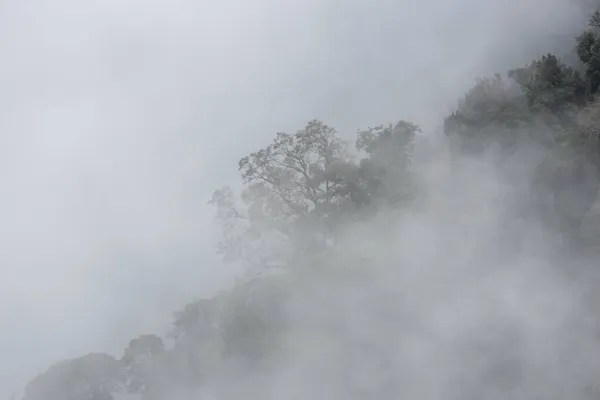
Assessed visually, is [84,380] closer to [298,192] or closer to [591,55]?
[298,192]

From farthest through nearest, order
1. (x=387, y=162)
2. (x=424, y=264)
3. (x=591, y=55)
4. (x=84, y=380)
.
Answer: (x=84, y=380) → (x=387, y=162) → (x=591, y=55) → (x=424, y=264)

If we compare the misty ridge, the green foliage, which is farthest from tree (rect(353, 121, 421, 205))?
the green foliage

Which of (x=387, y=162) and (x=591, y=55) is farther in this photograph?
(x=387, y=162)

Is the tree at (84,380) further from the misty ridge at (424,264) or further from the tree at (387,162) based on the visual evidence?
the tree at (387,162)

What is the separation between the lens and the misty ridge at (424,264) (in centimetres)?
1284

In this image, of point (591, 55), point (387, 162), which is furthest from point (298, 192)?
point (591, 55)

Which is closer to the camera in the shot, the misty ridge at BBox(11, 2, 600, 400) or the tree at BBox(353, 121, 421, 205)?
the misty ridge at BBox(11, 2, 600, 400)

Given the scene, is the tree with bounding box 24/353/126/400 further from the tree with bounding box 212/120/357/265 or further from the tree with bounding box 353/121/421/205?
the tree with bounding box 353/121/421/205

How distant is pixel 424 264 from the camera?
1598 centimetres

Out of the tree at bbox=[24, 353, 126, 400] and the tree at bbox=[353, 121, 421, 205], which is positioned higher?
the tree at bbox=[353, 121, 421, 205]

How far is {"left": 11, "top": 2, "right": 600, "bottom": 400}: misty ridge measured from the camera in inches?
506

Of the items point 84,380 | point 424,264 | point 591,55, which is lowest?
point 424,264

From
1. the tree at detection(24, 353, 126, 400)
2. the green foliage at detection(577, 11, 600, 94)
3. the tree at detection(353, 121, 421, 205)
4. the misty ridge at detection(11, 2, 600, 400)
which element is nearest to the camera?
the misty ridge at detection(11, 2, 600, 400)

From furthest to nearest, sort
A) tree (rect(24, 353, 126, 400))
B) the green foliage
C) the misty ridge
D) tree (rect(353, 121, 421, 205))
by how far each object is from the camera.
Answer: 1. tree (rect(24, 353, 126, 400))
2. tree (rect(353, 121, 421, 205))
3. the green foliage
4. the misty ridge
